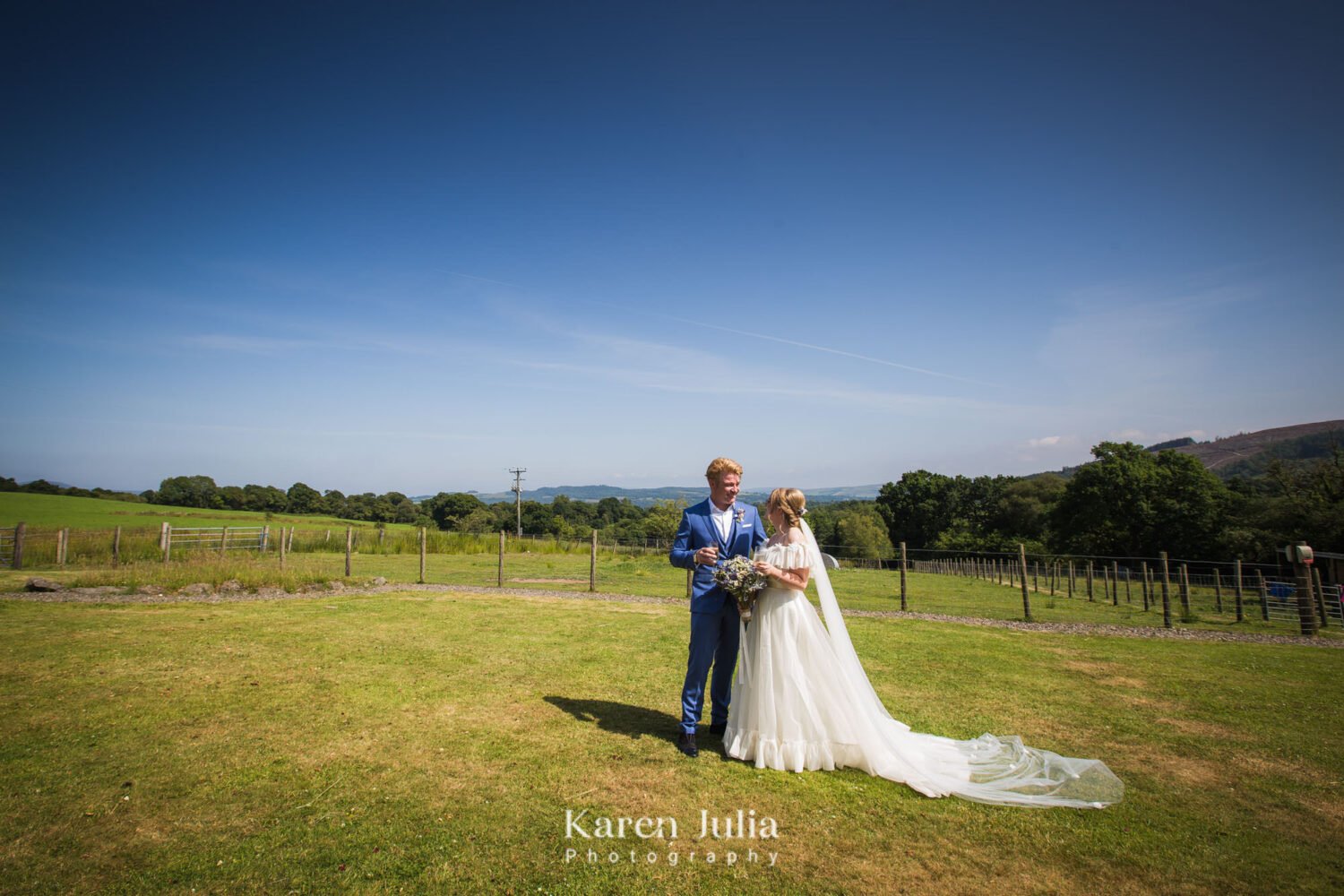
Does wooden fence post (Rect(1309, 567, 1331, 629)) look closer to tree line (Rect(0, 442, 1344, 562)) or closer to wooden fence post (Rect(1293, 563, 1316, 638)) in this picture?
wooden fence post (Rect(1293, 563, 1316, 638))

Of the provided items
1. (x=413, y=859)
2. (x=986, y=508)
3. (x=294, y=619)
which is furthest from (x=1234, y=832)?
(x=986, y=508)

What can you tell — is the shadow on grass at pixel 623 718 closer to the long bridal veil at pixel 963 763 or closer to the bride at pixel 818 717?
the bride at pixel 818 717

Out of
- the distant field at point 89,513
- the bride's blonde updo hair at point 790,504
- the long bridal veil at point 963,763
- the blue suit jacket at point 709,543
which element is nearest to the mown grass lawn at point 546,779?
the long bridal veil at point 963,763

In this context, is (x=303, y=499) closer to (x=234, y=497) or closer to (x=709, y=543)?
(x=234, y=497)

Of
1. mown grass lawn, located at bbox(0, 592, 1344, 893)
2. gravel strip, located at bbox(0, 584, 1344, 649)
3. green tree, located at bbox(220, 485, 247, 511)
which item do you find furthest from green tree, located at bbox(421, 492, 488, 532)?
mown grass lawn, located at bbox(0, 592, 1344, 893)

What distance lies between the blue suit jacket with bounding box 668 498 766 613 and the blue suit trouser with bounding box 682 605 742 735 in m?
0.12

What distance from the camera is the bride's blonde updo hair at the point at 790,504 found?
17.3 feet

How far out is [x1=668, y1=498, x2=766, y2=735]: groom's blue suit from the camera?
17.0 feet

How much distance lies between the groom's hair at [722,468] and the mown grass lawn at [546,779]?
2.39 meters

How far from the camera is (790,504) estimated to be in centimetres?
526

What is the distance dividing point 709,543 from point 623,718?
218 cm

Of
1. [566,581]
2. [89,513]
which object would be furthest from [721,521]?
[89,513]

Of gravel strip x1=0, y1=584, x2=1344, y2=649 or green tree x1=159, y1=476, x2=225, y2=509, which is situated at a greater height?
green tree x1=159, y1=476, x2=225, y2=509

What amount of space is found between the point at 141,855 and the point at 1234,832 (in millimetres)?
6835
